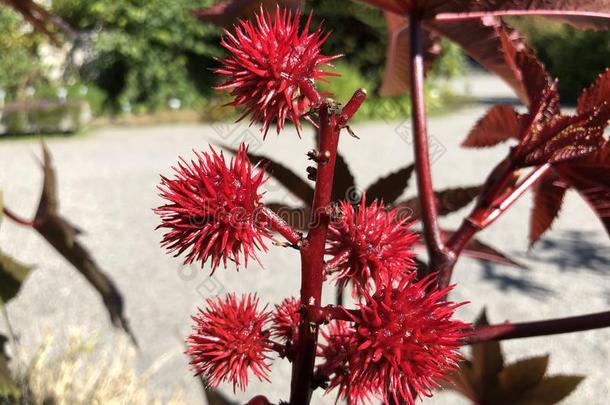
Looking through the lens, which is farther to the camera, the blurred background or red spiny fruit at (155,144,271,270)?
the blurred background

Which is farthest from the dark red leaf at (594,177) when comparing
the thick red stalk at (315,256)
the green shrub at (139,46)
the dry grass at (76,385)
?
the green shrub at (139,46)

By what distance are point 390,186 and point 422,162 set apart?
0.09 meters

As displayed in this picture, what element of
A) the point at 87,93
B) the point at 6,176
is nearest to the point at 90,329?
the point at 6,176

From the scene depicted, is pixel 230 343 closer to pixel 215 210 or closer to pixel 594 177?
pixel 215 210

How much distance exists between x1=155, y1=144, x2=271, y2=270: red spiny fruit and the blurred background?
25 cm

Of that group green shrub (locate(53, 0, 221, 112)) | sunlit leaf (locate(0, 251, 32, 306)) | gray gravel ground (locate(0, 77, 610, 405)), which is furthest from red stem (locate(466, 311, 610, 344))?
green shrub (locate(53, 0, 221, 112))

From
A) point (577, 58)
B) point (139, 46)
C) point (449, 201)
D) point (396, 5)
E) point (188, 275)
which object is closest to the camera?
point (396, 5)

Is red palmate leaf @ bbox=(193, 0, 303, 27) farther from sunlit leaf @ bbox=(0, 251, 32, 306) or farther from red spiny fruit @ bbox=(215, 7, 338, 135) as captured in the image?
sunlit leaf @ bbox=(0, 251, 32, 306)

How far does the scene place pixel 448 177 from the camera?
596cm

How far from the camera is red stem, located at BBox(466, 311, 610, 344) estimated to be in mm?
487

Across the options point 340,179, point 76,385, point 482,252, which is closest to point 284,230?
point 340,179

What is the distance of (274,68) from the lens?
0.36 meters

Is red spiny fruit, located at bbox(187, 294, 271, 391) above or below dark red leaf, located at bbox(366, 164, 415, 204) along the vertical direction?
below

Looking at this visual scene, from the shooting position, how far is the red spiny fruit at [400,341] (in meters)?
0.38
